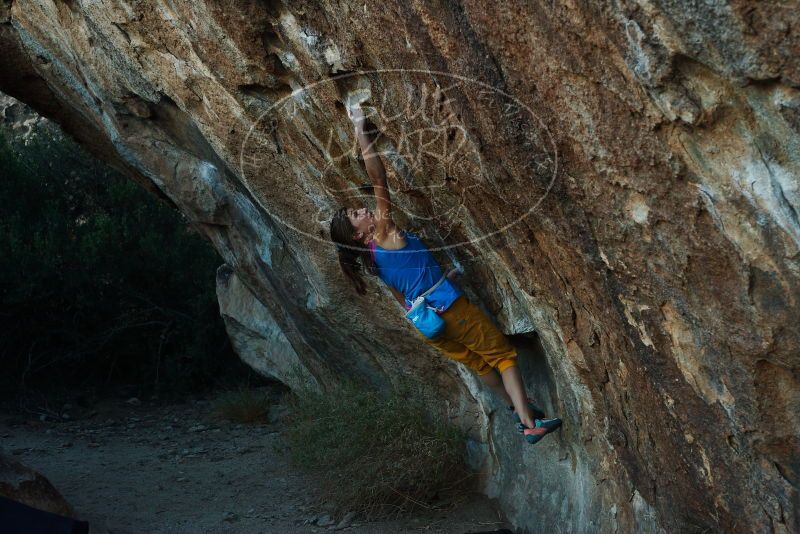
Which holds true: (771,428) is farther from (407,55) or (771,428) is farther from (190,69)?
(190,69)

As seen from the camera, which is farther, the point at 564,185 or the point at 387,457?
the point at 387,457

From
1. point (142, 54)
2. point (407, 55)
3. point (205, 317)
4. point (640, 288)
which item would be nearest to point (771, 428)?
point (640, 288)

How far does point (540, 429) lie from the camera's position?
13.6 feet

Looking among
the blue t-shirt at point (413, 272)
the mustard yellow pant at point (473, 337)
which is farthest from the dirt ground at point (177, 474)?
the blue t-shirt at point (413, 272)

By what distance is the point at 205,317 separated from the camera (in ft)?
31.6

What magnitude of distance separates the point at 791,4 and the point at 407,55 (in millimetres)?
1481

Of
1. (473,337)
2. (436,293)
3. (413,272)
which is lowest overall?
(473,337)

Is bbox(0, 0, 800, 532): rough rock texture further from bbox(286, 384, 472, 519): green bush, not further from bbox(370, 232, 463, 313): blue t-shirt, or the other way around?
bbox(286, 384, 472, 519): green bush

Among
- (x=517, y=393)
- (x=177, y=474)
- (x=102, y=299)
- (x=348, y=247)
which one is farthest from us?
(x=102, y=299)

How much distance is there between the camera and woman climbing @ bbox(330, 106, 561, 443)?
4.15m

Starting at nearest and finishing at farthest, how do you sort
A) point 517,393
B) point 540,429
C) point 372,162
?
1. point 372,162
2. point 540,429
3. point 517,393

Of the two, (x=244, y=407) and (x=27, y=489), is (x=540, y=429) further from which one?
(x=244, y=407)

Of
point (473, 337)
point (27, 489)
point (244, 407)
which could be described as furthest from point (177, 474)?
point (473, 337)

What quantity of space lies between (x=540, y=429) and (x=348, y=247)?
1.22 meters
